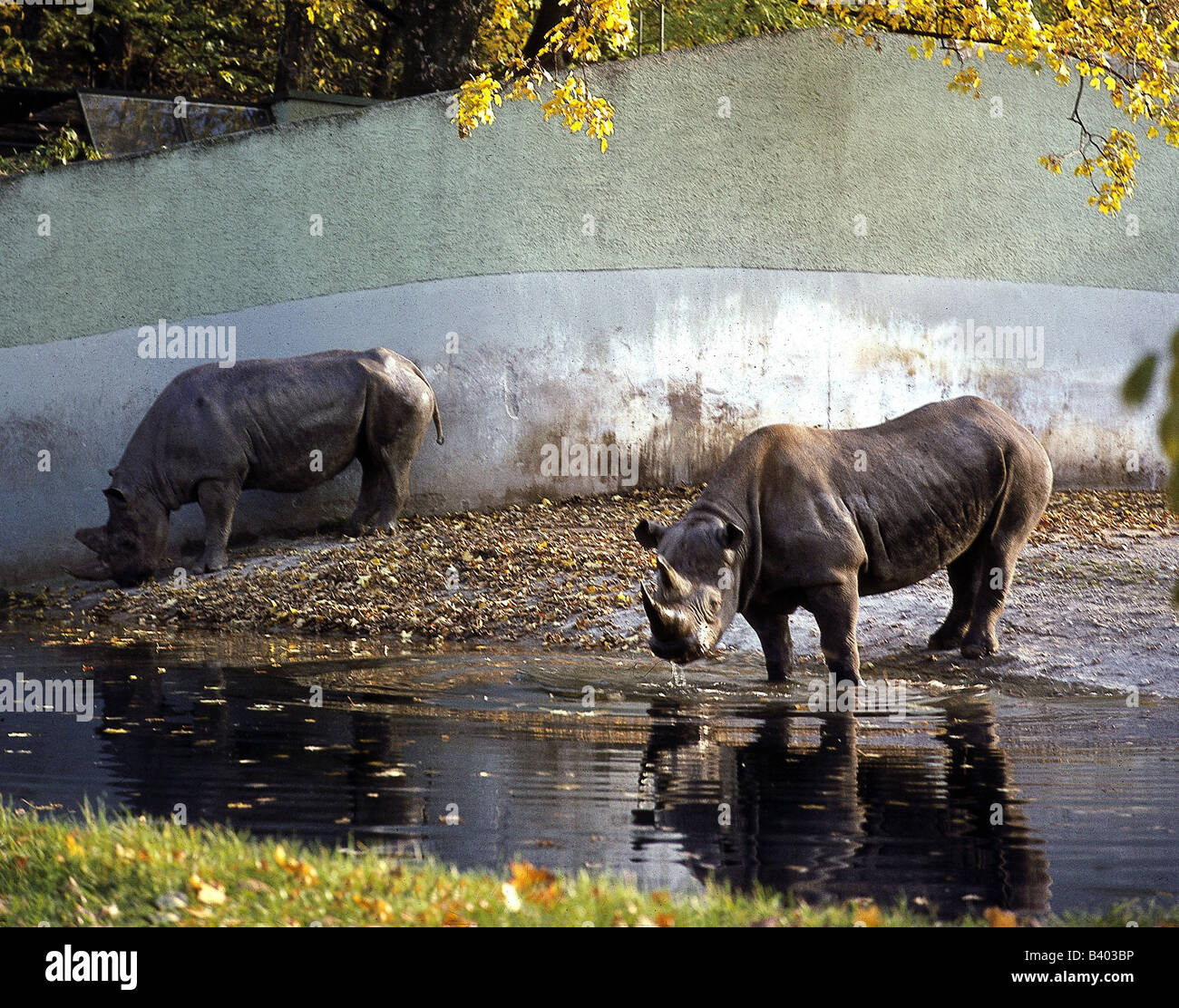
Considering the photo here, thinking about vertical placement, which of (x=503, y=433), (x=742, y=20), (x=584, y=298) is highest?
(x=742, y=20)

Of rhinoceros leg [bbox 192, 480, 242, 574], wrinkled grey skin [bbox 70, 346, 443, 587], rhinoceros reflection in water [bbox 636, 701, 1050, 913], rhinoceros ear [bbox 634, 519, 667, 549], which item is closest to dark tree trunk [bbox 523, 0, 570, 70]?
wrinkled grey skin [bbox 70, 346, 443, 587]

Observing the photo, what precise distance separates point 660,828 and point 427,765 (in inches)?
61.2

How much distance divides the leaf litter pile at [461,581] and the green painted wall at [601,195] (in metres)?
2.90

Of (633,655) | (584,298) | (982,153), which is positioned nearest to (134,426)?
(584,298)

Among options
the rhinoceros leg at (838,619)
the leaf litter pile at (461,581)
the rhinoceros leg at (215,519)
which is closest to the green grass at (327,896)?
the rhinoceros leg at (838,619)

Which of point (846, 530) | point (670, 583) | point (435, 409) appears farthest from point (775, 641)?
point (435, 409)

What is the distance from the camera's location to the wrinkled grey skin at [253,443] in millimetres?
14484

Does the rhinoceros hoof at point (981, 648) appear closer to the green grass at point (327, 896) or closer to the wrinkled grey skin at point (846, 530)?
the wrinkled grey skin at point (846, 530)

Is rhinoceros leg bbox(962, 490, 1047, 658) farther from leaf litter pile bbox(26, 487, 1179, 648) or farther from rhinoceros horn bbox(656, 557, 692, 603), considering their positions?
rhinoceros horn bbox(656, 557, 692, 603)

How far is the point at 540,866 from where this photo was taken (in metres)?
5.17

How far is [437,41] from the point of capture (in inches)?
713

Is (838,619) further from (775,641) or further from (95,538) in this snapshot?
(95,538)

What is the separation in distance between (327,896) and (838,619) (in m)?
4.90
